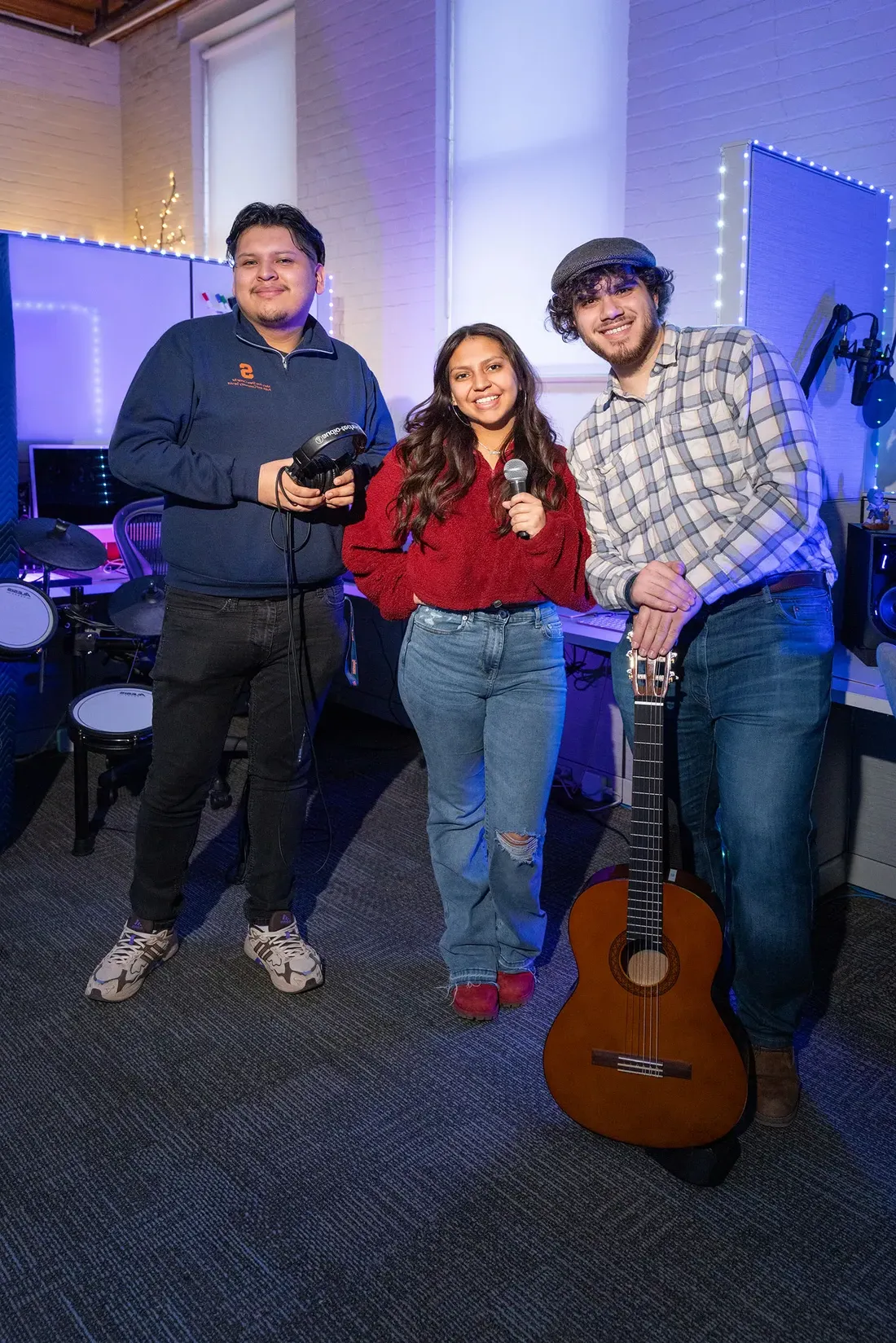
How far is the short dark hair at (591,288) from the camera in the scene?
180cm

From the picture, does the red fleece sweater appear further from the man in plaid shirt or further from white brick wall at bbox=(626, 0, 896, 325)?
white brick wall at bbox=(626, 0, 896, 325)

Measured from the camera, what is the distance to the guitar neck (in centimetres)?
184

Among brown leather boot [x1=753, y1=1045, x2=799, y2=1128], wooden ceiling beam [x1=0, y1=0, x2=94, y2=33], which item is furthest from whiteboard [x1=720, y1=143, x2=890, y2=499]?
wooden ceiling beam [x1=0, y1=0, x2=94, y2=33]

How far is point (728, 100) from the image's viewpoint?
3.73 metres

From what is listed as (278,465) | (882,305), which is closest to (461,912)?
(278,465)

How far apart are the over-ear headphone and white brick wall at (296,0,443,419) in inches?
125

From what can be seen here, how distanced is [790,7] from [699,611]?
274 centimetres

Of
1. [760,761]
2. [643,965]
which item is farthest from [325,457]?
[643,965]

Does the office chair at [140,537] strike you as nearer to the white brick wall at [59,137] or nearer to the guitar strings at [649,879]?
the guitar strings at [649,879]

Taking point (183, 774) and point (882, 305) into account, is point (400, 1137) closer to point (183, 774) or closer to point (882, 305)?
point (183, 774)

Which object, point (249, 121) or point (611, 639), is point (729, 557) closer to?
point (611, 639)

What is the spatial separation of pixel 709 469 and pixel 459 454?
1.59ft

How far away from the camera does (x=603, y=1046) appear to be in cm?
189

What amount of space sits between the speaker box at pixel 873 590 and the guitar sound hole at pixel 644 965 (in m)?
1.14
